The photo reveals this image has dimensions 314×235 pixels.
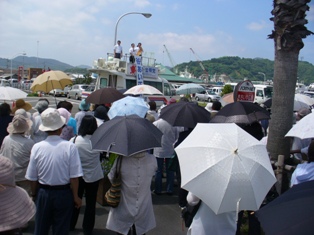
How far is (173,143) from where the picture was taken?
21.5ft

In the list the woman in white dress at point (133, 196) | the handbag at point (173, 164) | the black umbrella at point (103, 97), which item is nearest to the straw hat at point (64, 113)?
the black umbrella at point (103, 97)

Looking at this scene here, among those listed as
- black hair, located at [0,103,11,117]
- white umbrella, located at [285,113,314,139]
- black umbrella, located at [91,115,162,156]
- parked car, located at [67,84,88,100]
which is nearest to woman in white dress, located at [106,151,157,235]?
black umbrella, located at [91,115,162,156]

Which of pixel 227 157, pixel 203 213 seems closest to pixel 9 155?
pixel 203 213

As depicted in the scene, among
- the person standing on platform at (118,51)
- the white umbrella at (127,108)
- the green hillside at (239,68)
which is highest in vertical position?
the green hillside at (239,68)

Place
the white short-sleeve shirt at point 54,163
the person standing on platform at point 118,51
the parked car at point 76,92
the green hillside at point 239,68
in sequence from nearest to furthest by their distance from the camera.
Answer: the white short-sleeve shirt at point 54,163, the person standing on platform at point 118,51, the parked car at point 76,92, the green hillside at point 239,68

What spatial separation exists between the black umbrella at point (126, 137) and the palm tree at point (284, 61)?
2.16 metres

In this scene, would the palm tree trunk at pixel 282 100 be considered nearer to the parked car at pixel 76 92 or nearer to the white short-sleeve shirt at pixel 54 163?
the white short-sleeve shirt at pixel 54 163

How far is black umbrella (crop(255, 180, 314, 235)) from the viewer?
1.41 meters

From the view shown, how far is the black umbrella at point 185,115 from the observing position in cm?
587

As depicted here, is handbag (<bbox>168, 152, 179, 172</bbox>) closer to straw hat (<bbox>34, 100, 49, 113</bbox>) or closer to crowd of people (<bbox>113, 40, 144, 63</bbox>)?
straw hat (<bbox>34, 100, 49, 113</bbox>)

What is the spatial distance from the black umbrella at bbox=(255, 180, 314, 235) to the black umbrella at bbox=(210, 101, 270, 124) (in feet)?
13.3

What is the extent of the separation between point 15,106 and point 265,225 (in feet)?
19.1

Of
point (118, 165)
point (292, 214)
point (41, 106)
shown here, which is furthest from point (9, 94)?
point (292, 214)

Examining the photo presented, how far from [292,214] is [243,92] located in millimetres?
6185
